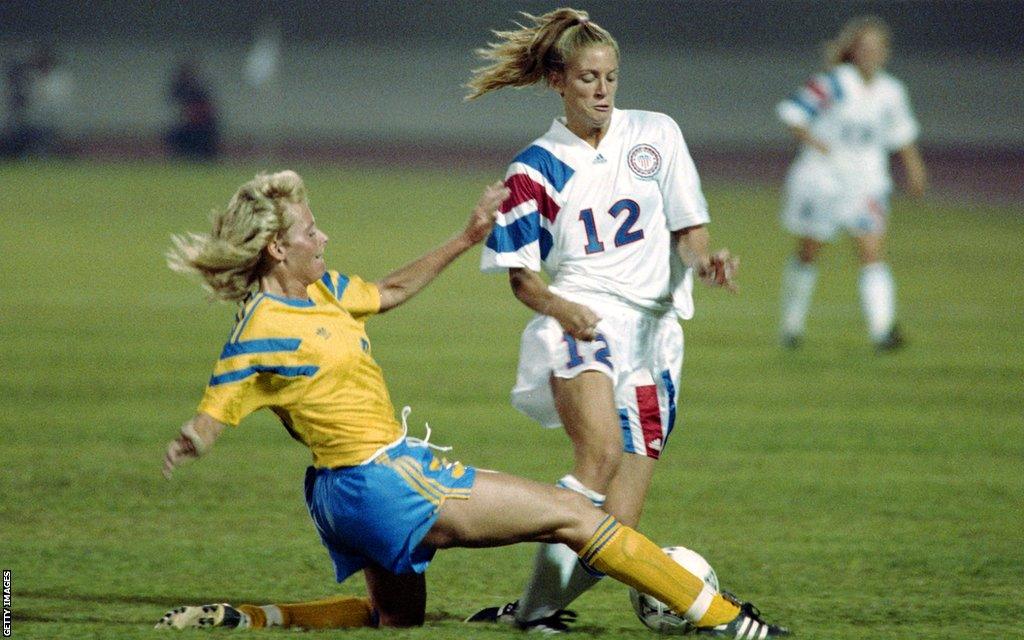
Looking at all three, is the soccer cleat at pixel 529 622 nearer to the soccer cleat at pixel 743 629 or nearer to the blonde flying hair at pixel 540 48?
the soccer cleat at pixel 743 629

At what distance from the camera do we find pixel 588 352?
505cm

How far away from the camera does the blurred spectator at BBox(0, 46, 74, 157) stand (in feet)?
105

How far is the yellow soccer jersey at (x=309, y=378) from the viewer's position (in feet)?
14.5

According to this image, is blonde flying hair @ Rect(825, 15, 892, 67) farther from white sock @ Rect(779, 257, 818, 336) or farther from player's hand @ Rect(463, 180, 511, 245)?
player's hand @ Rect(463, 180, 511, 245)

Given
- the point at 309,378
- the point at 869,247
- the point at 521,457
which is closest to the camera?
the point at 309,378

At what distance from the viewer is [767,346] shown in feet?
39.3

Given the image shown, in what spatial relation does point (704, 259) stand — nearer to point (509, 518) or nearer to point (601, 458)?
point (601, 458)

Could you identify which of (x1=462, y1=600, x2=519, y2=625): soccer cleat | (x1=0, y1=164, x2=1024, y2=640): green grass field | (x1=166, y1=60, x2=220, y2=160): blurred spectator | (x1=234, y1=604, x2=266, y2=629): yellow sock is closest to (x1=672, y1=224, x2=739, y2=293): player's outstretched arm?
(x1=0, y1=164, x2=1024, y2=640): green grass field

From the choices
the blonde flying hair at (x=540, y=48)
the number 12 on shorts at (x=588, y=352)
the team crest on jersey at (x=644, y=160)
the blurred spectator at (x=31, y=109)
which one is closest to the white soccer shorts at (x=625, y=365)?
the number 12 on shorts at (x=588, y=352)

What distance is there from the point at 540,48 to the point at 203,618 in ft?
7.46

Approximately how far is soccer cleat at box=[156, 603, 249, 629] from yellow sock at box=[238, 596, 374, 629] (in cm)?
7

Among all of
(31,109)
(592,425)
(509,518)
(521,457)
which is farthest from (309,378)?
(31,109)

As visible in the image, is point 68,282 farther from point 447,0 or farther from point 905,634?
point 447,0

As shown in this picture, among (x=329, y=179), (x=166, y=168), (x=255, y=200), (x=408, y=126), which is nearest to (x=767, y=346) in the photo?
(x=255, y=200)
